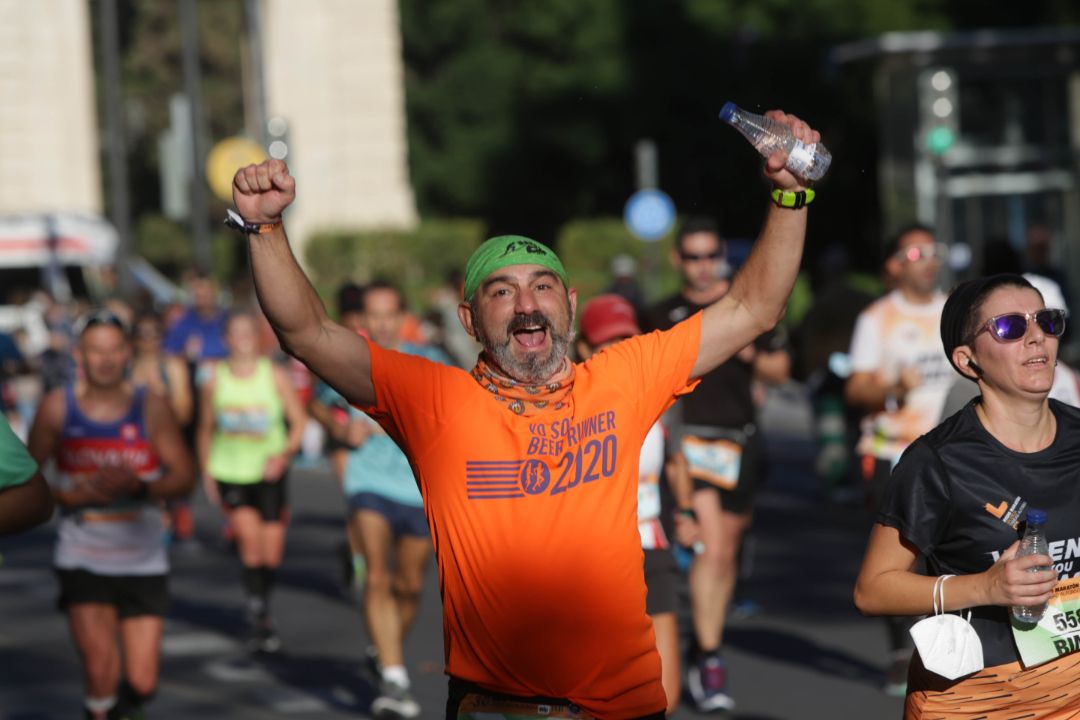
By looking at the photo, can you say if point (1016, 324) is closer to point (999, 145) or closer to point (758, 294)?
point (758, 294)

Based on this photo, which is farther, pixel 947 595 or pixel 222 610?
pixel 222 610

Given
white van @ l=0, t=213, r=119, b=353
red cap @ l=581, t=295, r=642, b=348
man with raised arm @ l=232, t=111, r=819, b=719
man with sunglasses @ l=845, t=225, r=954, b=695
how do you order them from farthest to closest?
white van @ l=0, t=213, r=119, b=353 < man with sunglasses @ l=845, t=225, r=954, b=695 < red cap @ l=581, t=295, r=642, b=348 < man with raised arm @ l=232, t=111, r=819, b=719

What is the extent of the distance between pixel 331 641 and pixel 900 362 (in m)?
3.92

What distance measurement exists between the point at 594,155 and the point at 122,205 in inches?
1060

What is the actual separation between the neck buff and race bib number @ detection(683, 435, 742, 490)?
4.88 metres

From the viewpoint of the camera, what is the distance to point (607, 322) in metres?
7.50

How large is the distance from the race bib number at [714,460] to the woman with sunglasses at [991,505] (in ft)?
15.7

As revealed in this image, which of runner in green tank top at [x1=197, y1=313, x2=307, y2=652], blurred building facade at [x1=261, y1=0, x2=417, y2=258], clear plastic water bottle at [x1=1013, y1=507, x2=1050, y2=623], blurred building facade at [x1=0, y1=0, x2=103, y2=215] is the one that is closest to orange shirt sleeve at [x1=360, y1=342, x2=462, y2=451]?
clear plastic water bottle at [x1=1013, y1=507, x2=1050, y2=623]

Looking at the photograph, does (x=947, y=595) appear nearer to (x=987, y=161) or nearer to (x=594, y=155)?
(x=987, y=161)

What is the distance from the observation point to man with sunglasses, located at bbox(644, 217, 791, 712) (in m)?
8.90

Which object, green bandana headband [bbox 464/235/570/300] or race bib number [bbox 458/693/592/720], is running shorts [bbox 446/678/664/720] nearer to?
race bib number [bbox 458/693/592/720]

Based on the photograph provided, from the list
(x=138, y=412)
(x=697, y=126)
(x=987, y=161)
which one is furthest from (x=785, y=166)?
(x=697, y=126)

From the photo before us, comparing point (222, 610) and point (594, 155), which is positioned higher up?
point (594, 155)

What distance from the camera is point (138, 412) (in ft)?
25.9
